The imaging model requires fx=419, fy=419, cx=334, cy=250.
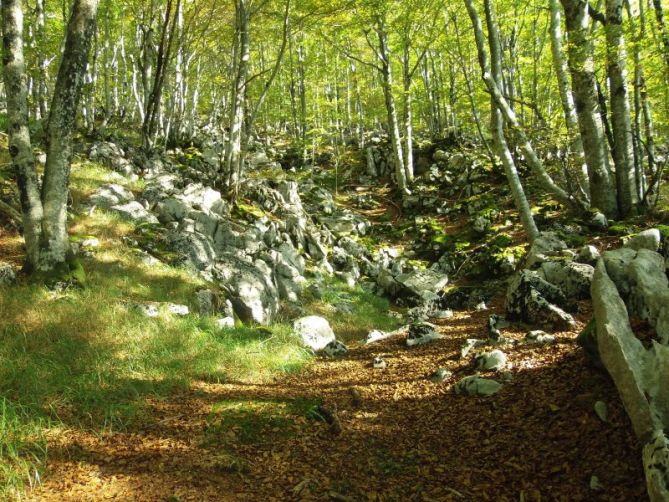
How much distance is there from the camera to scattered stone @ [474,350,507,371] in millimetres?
5070

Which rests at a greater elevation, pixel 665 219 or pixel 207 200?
pixel 207 200

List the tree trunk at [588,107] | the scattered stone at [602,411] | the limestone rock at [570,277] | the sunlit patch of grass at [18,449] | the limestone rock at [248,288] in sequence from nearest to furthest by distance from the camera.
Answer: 1. the sunlit patch of grass at [18,449]
2. the scattered stone at [602,411]
3. the limestone rock at [570,277]
4. the limestone rock at [248,288]
5. the tree trunk at [588,107]

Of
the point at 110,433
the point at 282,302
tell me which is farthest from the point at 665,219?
the point at 110,433

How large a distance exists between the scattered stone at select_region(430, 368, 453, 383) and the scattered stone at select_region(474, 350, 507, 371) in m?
0.38

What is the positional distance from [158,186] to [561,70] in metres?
12.0

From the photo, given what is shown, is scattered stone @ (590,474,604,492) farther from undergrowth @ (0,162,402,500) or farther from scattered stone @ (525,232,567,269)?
scattered stone @ (525,232,567,269)

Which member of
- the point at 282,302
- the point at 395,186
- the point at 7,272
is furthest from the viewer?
the point at 395,186

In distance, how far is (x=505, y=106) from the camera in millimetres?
9641

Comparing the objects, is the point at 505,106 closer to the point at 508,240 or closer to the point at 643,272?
the point at 508,240

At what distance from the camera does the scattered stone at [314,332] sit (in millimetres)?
7492

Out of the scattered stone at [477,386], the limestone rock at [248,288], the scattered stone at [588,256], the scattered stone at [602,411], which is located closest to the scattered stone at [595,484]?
the scattered stone at [602,411]

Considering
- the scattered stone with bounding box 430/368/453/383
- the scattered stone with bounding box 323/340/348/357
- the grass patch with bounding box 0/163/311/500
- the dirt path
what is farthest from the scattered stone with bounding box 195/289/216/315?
the scattered stone with bounding box 430/368/453/383

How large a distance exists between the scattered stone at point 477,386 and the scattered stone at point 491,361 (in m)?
0.30

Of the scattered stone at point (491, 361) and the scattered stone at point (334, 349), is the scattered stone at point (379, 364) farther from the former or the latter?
the scattered stone at point (491, 361)
